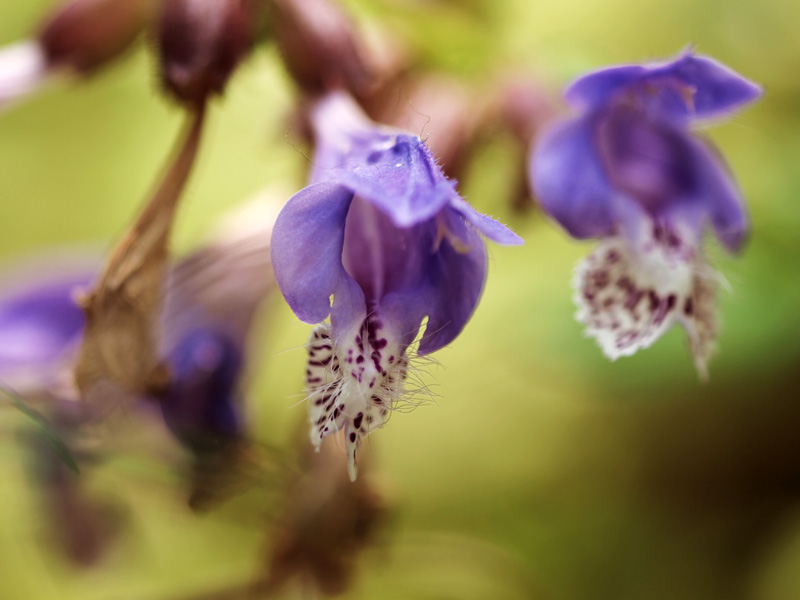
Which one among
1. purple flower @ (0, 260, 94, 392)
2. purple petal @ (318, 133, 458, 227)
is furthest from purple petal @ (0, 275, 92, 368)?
purple petal @ (318, 133, 458, 227)

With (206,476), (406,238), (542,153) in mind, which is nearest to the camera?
(406,238)

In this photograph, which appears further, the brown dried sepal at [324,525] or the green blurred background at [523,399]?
the green blurred background at [523,399]

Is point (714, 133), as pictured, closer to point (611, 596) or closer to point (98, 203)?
point (611, 596)

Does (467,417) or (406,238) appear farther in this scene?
(467,417)

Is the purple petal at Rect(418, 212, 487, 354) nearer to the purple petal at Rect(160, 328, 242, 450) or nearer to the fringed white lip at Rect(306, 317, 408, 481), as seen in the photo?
the fringed white lip at Rect(306, 317, 408, 481)

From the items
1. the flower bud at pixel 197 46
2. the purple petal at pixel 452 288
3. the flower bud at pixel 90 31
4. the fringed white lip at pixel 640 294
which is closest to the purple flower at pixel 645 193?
the fringed white lip at pixel 640 294

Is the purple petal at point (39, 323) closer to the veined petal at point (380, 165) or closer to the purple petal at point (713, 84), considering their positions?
the veined petal at point (380, 165)

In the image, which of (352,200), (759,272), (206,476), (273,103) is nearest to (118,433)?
(206,476)
